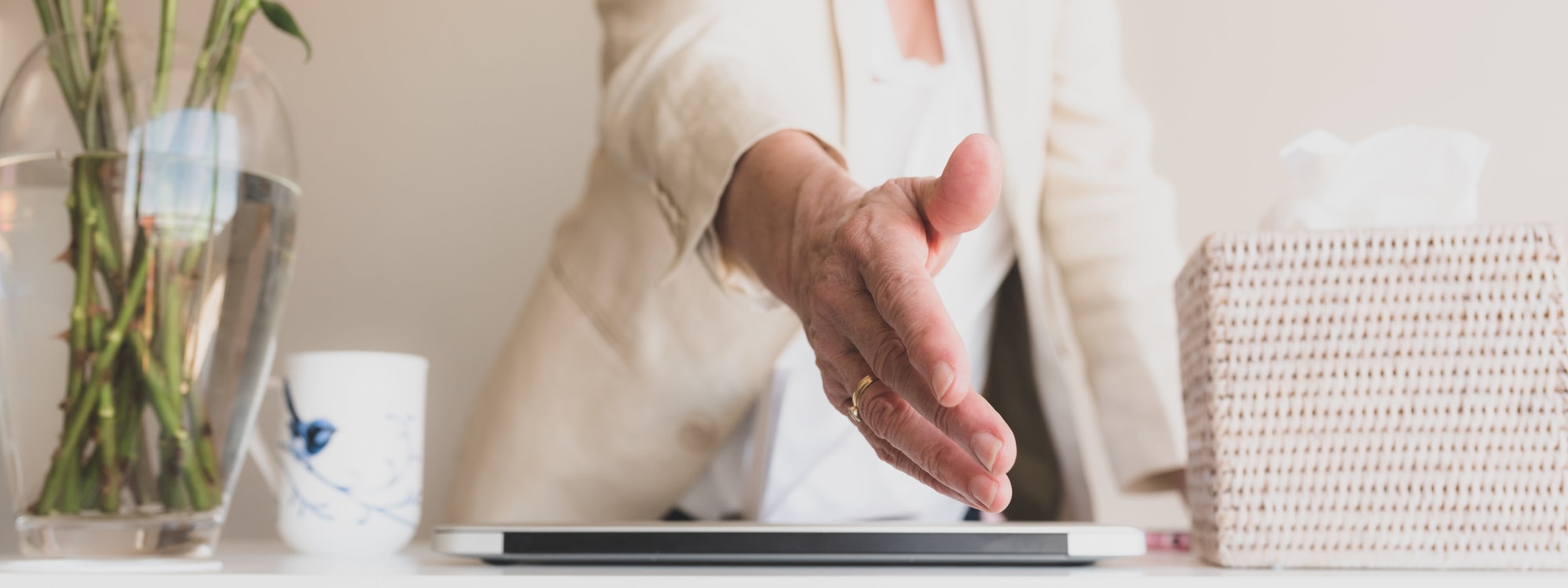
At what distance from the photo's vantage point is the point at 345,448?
646 millimetres

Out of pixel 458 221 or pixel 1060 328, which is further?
pixel 458 221

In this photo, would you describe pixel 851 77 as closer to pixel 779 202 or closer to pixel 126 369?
pixel 779 202

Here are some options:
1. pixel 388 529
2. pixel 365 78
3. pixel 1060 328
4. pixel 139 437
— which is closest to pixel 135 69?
pixel 139 437

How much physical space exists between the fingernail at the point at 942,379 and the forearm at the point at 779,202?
120mm

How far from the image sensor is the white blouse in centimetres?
83

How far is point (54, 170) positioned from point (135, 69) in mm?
64

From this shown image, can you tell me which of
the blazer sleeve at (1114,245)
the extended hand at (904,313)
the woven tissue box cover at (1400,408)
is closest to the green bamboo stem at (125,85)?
the extended hand at (904,313)

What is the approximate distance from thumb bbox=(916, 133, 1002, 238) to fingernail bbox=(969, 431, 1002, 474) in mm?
72

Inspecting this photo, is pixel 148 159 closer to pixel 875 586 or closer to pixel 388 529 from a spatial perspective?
pixel 388 529

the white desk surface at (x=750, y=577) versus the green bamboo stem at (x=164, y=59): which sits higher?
the green bamboo stem at (x=164, y=59)

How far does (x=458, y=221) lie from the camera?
127 cm

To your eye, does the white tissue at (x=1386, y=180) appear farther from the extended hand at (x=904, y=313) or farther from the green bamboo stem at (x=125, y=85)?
the green bamboo stem at (x=125, y=85)

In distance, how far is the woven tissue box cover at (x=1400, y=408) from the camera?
51 centimetres

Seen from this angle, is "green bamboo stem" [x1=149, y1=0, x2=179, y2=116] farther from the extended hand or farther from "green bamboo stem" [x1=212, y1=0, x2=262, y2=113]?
the extended hand
